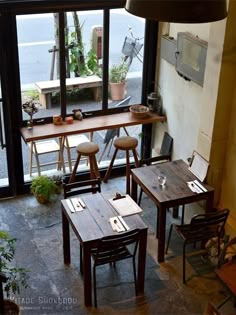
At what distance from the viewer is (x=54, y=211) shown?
6.57 metres

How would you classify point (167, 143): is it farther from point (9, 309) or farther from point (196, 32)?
point (9, 309)

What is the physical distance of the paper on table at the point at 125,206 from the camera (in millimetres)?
5191

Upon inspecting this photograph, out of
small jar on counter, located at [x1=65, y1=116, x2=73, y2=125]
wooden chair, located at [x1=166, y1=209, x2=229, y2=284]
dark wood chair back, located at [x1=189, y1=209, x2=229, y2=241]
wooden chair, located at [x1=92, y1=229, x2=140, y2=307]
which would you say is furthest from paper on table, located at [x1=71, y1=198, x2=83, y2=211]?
small jar on counter, located at [x1=65, y1=116, x2=73, y2=125]

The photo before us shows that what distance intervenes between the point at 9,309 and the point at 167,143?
3.62 meters

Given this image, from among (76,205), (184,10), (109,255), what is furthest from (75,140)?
(184,10)

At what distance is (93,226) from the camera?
4941 millimetres

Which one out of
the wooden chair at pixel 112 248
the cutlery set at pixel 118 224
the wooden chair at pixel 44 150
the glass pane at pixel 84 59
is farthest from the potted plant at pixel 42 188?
the wooden chair at pixel 112 248

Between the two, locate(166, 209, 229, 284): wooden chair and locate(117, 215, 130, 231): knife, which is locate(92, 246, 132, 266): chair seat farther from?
locate(166, 209, 229, 284): wooden chair

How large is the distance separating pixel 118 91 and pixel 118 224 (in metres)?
2.56

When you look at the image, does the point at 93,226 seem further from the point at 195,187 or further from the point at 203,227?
the point at 195,187

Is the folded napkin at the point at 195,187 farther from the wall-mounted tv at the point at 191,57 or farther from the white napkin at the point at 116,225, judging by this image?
the wall-mounted tv at the point at 191,57

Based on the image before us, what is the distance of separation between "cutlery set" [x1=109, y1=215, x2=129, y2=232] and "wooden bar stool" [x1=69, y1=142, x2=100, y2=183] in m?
1.63

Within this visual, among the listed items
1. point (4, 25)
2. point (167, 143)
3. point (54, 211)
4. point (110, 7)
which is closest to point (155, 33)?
point (110, 7)

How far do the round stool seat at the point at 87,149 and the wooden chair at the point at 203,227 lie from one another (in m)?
1.72
